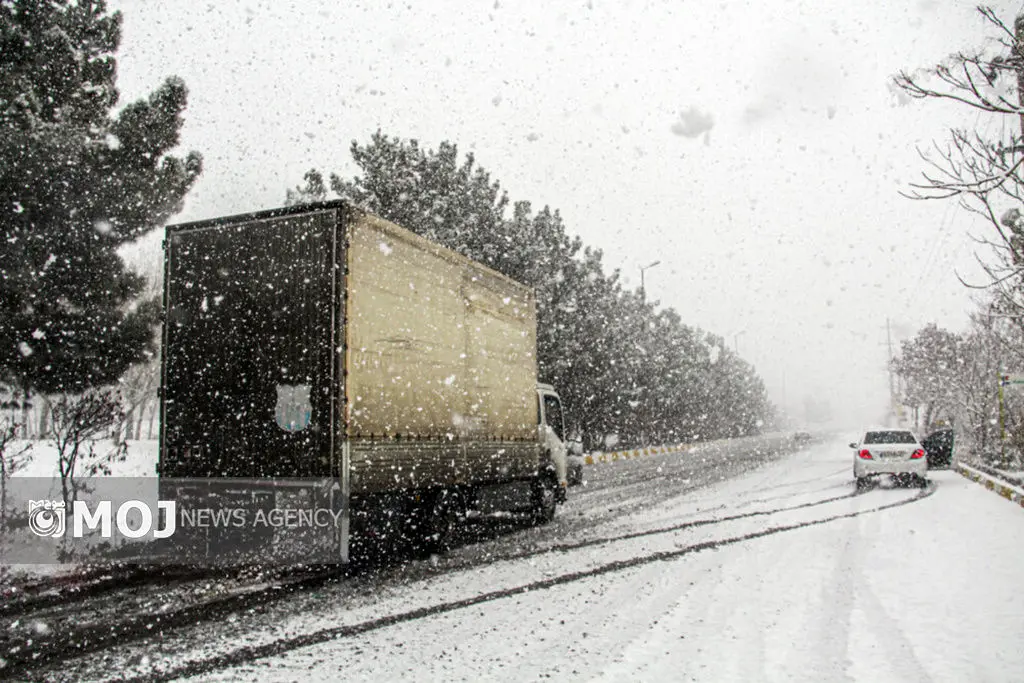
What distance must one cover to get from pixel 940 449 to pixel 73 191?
2267 cm

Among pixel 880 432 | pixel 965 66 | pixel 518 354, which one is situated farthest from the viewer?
pixel 880 432

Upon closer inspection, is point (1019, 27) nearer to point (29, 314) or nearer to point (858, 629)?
point (858, 629)

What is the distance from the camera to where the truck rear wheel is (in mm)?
12406

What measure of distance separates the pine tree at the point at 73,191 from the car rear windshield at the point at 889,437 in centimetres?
1611

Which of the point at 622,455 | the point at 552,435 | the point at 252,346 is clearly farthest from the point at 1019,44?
the point at 622,455

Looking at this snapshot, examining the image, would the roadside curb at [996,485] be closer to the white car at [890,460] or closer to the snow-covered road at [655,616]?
the white car at [890,460]

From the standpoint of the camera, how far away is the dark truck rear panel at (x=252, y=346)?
25.2ft

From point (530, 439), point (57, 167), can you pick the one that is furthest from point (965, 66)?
point (57, 167)

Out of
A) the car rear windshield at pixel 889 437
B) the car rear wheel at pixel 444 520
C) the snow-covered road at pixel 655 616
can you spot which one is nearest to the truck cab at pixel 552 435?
the snow-covered road at pixel 655 616

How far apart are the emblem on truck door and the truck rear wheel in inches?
214

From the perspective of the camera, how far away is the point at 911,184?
7.43m

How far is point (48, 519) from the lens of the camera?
1296cm

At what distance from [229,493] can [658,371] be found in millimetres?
39486

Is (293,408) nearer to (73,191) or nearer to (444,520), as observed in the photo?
(444,520)
